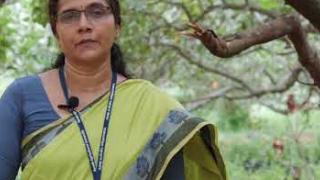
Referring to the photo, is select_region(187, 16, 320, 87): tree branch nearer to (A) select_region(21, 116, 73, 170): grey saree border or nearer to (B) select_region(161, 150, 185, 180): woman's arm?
(B) select_region(161, 150, 185, 180): woman's arm

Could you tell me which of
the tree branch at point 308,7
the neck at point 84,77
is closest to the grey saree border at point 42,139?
the neck at point 84,77

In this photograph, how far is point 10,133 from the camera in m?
1.85

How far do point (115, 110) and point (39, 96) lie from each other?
0.65 ft

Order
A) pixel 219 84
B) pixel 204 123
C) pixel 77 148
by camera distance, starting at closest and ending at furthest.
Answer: pixel 77 148
pixel 204 123
pixel 219 84

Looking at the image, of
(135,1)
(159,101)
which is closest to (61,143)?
(159,101)

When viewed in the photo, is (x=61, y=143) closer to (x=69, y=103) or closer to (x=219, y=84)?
(x=69, y=103)

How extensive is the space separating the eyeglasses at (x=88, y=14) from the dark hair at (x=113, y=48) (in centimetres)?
3

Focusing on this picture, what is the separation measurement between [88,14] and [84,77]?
0.17m

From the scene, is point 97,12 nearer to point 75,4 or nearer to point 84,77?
Answer: point 75,4

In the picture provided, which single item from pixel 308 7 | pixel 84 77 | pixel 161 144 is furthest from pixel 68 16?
pixel 308 7

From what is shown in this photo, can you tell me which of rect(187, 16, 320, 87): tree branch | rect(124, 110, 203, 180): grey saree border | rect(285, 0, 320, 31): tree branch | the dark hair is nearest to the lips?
the dark hair

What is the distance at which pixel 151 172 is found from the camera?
6.19ft

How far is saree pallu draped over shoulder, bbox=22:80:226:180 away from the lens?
1828 mm

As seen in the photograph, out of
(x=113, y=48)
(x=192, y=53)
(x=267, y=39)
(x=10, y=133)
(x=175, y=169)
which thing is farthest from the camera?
(x=192, y=53)
